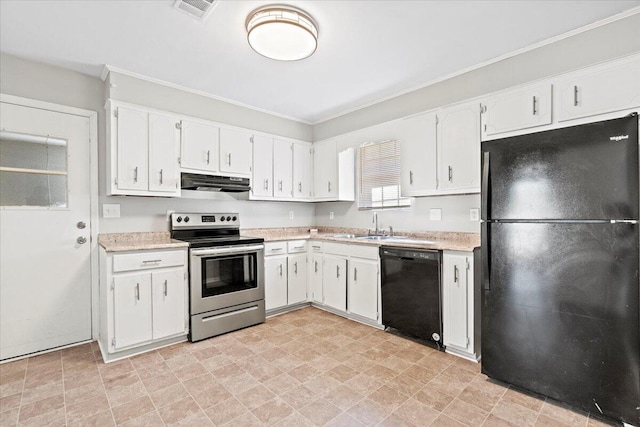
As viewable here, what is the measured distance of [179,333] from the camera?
290 cm

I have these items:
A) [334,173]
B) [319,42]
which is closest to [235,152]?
[334,173]

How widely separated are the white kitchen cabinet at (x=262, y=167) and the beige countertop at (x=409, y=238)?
1.84 ft

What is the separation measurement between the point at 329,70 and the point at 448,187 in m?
1.60

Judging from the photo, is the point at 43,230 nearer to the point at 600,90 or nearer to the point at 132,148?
the point at 132,148

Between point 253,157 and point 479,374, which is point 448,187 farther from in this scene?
point 253,157

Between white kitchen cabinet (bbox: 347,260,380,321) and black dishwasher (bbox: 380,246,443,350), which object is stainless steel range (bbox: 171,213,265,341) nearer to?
white kitchen cabinet (bbox: 347,260,380,321)

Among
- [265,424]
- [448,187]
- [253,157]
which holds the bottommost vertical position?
[265,424]

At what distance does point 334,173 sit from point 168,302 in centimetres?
248

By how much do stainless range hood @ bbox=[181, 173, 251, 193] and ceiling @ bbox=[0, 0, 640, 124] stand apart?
3.21 ft

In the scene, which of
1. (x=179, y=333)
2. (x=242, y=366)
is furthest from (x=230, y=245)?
(x=242, y=366)

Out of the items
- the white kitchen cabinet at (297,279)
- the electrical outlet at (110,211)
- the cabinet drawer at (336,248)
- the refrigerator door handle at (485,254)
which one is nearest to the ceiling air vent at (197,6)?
the electrical outlet at (110,211)

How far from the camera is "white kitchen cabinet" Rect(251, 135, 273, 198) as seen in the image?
386 centimetres

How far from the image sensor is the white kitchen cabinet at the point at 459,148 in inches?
109

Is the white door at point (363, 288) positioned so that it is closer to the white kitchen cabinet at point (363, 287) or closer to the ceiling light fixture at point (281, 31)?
the white kitchen cabinet at point (363, 287)
